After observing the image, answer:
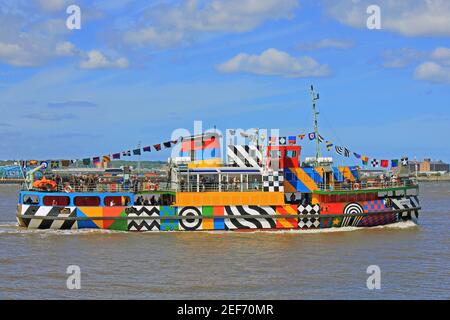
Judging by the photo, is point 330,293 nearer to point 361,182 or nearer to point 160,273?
point 160,273

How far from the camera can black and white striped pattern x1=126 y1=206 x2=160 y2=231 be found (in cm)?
3462

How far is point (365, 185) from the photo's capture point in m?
38.3

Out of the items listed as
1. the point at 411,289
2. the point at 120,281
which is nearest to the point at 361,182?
the point at 411,289

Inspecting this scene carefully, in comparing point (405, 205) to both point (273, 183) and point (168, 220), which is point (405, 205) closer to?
point (273, 183)

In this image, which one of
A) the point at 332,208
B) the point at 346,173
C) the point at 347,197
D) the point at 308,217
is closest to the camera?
the point at 308,217

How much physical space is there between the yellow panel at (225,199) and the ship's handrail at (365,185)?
3.27m

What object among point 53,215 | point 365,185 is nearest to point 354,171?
point 365,185

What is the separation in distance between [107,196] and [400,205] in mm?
16331

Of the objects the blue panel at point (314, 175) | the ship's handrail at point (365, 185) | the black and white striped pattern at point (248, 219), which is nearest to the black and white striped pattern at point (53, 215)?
the black and white striped pattern at point (248, 219)

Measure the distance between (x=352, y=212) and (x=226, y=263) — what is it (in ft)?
40.9

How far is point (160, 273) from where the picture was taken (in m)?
23.5

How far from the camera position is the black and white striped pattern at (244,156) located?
1421 inches

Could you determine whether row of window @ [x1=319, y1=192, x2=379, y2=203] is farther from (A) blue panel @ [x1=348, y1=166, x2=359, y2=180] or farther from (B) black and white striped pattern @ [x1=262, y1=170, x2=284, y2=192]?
(B) black and white striped pattern @ [x1=262, y1=170, x2=284, y2=192]

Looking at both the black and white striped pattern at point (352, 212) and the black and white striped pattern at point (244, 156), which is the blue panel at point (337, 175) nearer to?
the black and white striped pattern at point (352, 212)
